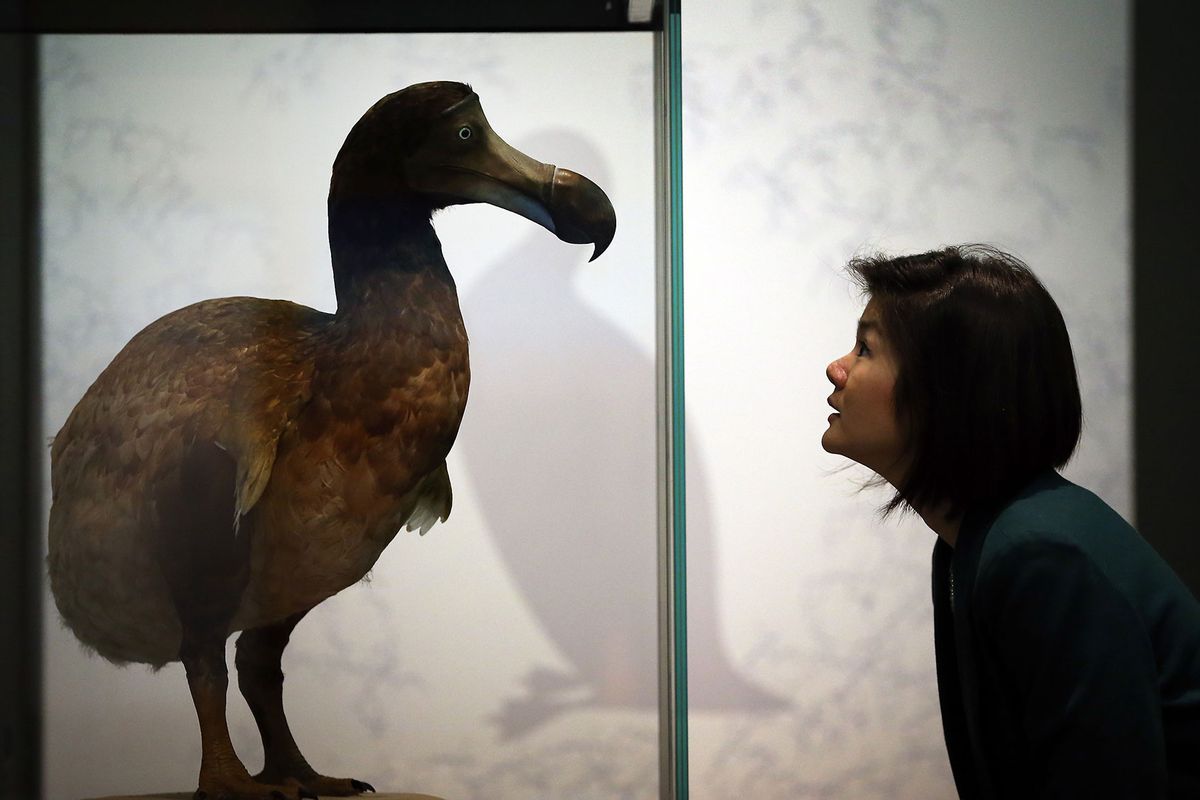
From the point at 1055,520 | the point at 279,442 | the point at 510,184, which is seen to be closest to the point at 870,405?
the point at 1055,520

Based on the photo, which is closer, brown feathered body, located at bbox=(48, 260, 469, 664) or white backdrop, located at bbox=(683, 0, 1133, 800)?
brown feathered body, located at bbox=(48, 260, 469, 664)

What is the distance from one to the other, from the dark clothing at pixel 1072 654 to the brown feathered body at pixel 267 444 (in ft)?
1.87

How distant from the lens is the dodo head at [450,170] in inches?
43.8

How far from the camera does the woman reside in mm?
800

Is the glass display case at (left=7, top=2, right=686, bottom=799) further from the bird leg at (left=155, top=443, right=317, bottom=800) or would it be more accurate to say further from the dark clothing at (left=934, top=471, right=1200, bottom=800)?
the dark clothing at (left=934, top=471, right=1200, bottom=800)

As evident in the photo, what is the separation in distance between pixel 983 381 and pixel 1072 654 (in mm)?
245

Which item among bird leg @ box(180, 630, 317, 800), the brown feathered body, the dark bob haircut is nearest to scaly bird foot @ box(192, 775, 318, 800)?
bird leg @ box(180, 630, 317, 800)

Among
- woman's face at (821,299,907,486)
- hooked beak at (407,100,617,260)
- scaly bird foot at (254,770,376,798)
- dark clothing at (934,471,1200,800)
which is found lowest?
scaly bird foot at (254,770,376,798)

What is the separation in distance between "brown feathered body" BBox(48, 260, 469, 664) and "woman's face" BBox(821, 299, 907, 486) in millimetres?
422

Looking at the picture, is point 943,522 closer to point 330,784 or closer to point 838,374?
point 838,374

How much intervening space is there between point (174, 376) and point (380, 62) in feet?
1.33

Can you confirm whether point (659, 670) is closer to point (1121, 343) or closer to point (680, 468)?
point (680, 468)

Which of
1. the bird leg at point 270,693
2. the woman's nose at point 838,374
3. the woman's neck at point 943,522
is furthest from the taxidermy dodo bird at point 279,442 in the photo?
the woman's neck at point 943,522

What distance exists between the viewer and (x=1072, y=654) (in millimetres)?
803
